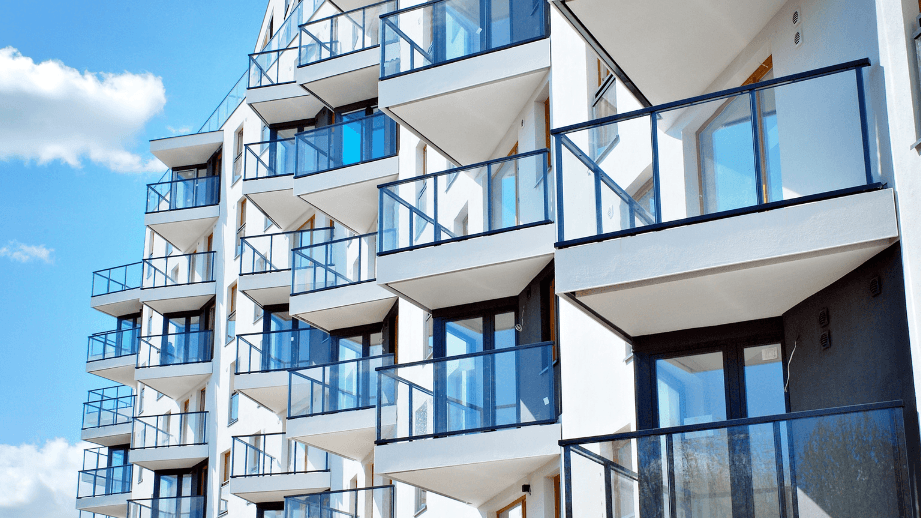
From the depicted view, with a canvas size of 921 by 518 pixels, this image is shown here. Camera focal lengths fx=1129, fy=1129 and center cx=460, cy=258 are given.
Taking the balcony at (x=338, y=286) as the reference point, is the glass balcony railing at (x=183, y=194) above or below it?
above

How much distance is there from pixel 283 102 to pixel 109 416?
21271 mm

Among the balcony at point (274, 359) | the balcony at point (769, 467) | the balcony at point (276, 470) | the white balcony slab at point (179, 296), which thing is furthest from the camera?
the white balcony slab at point (179, 296)

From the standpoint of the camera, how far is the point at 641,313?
34.7ft

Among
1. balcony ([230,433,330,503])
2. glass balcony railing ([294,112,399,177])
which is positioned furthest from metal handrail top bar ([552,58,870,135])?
balcony ([230,433,330,503])

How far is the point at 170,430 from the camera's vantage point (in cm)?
3444

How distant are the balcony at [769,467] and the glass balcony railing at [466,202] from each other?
220 inches

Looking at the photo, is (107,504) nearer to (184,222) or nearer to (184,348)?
(184,348)

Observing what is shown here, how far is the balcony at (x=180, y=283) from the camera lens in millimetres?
35094

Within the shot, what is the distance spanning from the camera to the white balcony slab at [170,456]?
109 feet

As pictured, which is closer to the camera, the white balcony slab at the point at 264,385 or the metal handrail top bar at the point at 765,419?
the metal handrail top bar at the point at 765,419

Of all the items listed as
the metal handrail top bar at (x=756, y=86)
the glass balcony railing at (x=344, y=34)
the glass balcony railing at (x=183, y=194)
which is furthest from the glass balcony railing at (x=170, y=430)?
the metal handrail top bar at (x=756, y=86)

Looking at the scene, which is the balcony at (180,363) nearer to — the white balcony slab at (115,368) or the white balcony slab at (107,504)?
the white balcony slab at (115,368)

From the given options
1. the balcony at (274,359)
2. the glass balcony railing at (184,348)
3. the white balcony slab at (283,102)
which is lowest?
the balcony at (274,359)

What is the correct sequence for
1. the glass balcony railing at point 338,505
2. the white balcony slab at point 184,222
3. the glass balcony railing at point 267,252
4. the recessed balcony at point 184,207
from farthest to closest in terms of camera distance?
the recessed balcony at point 184,207 < the white balcony slab at point 184,222 < the glass balcony railing at point 267,252 < the glass balcony railing at point 338,505
